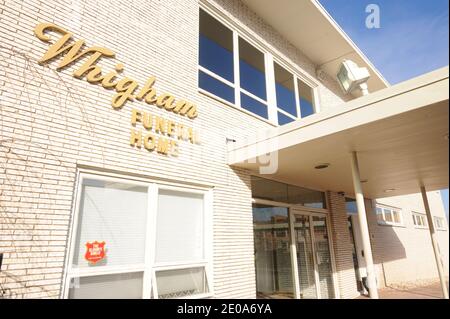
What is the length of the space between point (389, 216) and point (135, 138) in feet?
46.6

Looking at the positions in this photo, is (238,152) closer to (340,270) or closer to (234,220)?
(234,220)

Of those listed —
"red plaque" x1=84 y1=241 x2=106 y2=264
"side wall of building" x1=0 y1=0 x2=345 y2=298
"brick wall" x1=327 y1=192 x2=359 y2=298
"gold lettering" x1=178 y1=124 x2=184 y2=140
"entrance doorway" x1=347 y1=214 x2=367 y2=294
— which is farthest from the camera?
"entrance doorway" x1=347 y1=214 x2=367 y2=294

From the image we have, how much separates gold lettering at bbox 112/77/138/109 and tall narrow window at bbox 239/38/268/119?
10.3ft

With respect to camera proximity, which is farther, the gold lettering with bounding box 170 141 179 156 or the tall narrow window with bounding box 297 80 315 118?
the tall narrow window with bounding box 297 80 315 118

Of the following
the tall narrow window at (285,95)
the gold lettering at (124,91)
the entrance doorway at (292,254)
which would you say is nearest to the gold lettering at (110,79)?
the gold lettering at (124,91)

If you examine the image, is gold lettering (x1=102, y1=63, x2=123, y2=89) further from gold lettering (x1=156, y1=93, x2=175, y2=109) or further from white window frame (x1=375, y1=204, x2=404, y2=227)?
white window frame (x1=375, y1=204, x2=404, y2=227)

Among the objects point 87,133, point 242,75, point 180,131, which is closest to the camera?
point 87,133

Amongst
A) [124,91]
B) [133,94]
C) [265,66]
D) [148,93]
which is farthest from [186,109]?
[265,66]

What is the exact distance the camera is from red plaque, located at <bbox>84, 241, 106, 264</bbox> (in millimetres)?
4047

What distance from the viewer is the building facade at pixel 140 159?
369 centimetres

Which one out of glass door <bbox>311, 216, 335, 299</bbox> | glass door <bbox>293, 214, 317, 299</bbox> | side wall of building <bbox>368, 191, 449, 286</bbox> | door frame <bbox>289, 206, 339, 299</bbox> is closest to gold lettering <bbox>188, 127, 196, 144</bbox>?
door frame <bbox>289, 206, 339, 299</bbox>

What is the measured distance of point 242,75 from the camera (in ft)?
25.6

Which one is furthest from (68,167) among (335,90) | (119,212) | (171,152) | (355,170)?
(335,90)

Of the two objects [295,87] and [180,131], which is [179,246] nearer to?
[180,131]
